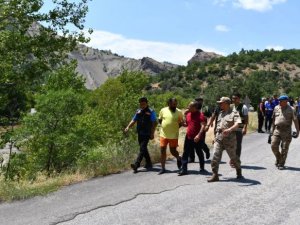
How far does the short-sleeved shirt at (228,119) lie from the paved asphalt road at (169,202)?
1.13 m

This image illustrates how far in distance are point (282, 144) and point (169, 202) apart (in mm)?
4761

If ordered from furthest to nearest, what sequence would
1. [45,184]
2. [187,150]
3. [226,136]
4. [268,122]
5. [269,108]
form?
[268,122]
[269,108]
[187,150]
[226,136]
[45,184]

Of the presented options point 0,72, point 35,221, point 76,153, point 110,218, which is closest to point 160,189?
point 110,218

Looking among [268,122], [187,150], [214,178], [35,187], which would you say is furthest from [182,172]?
[268,122]

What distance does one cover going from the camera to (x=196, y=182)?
373 inches

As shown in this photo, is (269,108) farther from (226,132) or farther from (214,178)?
(214,178)

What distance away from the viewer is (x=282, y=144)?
11.4 m

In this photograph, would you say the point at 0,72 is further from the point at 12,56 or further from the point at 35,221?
the point at 35,221

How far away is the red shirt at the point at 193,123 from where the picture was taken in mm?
10703

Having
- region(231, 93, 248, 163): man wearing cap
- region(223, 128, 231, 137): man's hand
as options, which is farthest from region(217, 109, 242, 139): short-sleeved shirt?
region(231, 93, 248, 163): man wearing cap

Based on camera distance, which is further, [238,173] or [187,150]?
[187,150]

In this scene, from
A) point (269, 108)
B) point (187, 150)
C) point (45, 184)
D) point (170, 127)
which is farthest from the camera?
point (269, 108)

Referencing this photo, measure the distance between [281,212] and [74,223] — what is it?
3.11 meters

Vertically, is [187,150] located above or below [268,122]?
below
